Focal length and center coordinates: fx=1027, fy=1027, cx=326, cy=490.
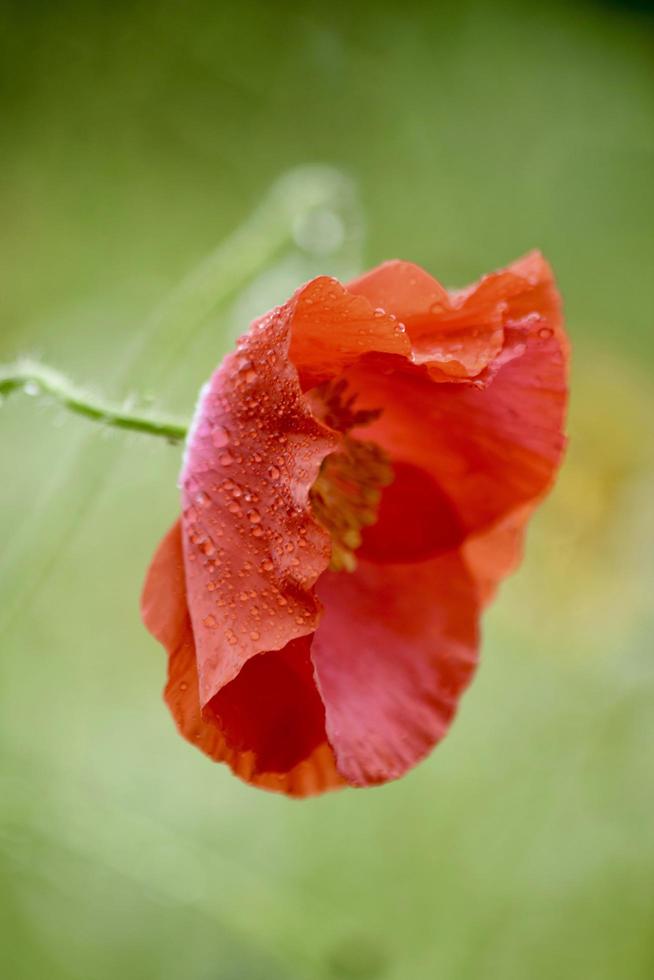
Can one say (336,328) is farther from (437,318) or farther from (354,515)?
(354,515)

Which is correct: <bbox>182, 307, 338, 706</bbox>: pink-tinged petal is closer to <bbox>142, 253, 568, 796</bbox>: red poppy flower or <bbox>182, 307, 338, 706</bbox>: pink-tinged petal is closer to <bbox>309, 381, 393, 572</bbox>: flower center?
<bbox>142, 253, 568, 796</bbox>: red poppy flower

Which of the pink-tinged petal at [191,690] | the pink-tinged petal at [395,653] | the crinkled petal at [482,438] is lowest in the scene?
the pink-tinged petal at [191,690]

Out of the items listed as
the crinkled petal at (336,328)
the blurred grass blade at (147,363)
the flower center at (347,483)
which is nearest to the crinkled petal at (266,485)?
the crinkled petal at (336,328)

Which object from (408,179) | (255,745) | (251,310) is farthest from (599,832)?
(408,179)

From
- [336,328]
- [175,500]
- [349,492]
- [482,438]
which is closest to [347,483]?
[349,492]

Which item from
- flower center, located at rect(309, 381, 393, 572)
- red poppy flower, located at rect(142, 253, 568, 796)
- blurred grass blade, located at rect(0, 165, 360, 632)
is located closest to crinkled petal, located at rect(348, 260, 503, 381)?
red poppy flower, located at rect(142, 253, 568, 796)

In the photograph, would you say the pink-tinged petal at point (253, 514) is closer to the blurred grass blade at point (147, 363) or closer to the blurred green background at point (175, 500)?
the blurred green background at point (175, 500)

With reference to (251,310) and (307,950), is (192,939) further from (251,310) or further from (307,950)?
(251,310)
